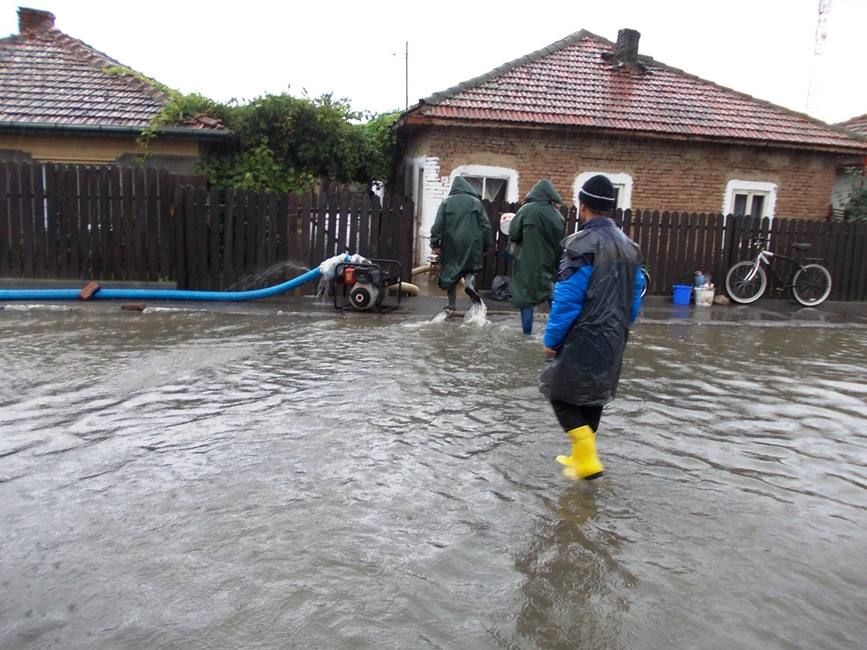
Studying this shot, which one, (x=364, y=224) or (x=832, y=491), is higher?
(x=364, y=224)

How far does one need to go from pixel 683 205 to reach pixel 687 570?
12.8 meters

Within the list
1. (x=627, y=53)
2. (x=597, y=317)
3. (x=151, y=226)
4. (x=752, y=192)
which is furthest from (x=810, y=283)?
(x=151, y=226)

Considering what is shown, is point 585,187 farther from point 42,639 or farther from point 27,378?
point 27,378

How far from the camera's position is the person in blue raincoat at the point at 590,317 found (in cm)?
421

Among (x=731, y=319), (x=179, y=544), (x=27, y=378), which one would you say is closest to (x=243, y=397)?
(x=27, y=378)

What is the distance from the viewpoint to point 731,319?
11.2 m

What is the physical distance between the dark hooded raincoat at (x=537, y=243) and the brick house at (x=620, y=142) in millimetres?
5854

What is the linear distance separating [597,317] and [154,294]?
788cm

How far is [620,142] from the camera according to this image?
575 inches

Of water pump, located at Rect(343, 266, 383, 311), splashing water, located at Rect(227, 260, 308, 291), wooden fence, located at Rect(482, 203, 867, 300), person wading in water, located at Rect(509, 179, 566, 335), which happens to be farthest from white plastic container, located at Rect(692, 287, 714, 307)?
splashing water, located at Rect(227, 260, 308, 291)

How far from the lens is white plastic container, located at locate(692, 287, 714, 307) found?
41.4 ft

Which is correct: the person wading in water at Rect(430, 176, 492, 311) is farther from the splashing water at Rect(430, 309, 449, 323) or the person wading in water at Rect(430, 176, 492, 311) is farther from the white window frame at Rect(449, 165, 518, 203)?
the white window frame at Rect(449, 165, 518, 203)

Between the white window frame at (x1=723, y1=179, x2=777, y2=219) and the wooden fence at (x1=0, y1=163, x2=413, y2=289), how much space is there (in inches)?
313

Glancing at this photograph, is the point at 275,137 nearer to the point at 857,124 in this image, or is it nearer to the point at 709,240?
the point at 709,240
